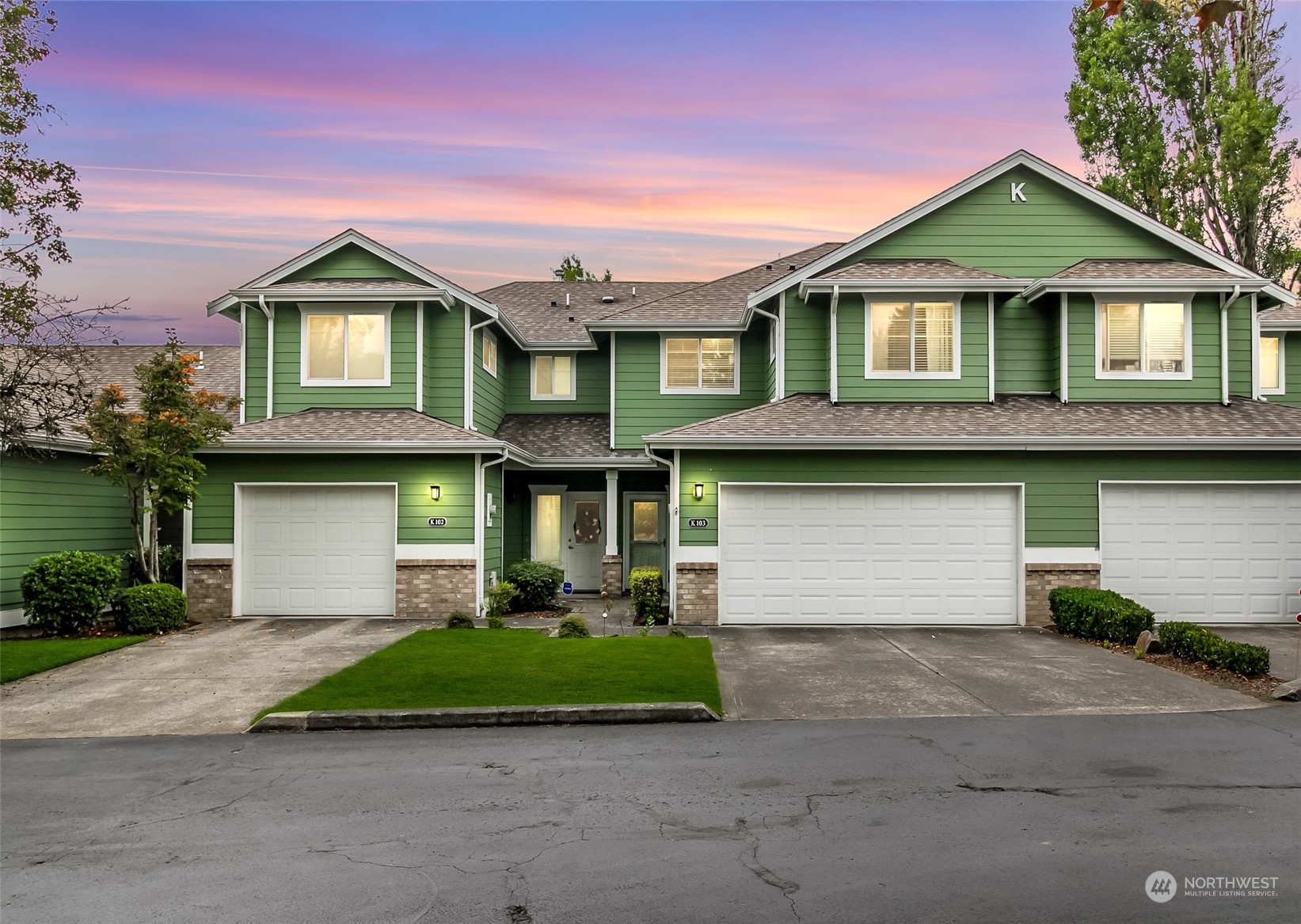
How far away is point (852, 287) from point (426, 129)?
925 centimetres

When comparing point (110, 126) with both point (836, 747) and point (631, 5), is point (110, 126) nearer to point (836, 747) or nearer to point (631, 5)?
point (631, 5)

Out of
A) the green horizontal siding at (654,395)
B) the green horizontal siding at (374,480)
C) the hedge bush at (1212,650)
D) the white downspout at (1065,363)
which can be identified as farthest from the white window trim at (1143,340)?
the green horizontal siding at (374,480)

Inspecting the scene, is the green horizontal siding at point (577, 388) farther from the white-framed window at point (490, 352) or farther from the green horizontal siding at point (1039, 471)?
the green horizontal siding at point (1039, 471)

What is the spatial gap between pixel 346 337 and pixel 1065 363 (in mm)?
13673

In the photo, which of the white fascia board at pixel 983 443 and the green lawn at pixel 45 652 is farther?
the white fascia board at pixel 983 443

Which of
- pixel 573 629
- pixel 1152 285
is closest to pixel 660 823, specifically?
pixel 573 629

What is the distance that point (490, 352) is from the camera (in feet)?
67.4

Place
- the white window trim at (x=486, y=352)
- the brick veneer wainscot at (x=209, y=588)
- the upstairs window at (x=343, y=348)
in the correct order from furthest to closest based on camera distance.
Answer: the white window trim at (x=486, y=352) → the upstairs window at (x=343, y=348) → the brick veneer wainscot at (x=209, y=588)

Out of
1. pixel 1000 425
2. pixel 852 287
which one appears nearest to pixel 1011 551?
pixel 1000 425

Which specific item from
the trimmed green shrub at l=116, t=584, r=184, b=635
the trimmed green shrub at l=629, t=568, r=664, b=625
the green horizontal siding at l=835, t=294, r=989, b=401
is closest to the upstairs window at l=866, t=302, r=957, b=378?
the green horizontal siding at l=835, t=294, r=989, b=401

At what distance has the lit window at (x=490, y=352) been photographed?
65.7 ft

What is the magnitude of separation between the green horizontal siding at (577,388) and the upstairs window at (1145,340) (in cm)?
1095

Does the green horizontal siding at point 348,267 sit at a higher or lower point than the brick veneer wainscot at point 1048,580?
higher

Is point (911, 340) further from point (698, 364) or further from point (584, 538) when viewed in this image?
point (584, 538)
